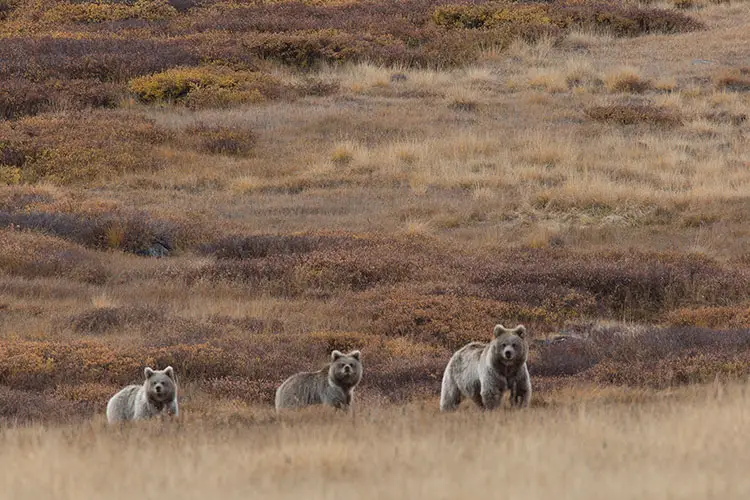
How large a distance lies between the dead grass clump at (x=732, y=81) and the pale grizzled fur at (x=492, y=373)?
82.0 feet

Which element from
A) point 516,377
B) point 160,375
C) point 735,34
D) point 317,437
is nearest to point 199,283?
point 160,375

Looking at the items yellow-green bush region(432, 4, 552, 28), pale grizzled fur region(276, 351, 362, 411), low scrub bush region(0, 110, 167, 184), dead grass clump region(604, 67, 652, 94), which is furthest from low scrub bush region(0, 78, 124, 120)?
pale grizzled fur region(276, 351, 362, 411)

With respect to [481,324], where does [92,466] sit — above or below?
above

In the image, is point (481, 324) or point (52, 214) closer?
point (481, 324)

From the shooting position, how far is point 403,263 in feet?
66.0

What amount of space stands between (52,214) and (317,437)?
50.0 ft

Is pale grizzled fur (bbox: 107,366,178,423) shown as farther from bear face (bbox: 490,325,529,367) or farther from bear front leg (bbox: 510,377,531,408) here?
bear front leg (bbox: 510,377,531,408)

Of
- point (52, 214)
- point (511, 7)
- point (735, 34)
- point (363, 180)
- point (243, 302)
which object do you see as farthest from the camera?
point (511, 7)

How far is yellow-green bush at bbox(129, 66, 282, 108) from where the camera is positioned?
34125 mm

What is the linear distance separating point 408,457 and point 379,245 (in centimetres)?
1327

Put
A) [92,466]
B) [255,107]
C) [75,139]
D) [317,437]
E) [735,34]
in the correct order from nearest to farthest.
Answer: [92,466]
[317,437]
[75,139]
[255,107]
[735,34]

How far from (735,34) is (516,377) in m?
33.9

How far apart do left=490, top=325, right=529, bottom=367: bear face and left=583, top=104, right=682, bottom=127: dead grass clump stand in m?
21.2

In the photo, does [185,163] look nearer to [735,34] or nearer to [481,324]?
[481,324]
